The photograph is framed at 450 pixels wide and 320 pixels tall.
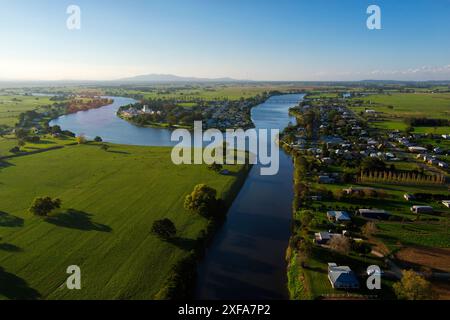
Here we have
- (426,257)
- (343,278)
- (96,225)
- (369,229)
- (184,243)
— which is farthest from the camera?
(96,225)

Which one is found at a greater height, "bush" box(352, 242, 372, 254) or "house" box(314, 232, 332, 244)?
"house" box(314, 232, 332, 244)

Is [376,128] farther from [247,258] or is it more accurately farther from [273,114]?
[247,258]

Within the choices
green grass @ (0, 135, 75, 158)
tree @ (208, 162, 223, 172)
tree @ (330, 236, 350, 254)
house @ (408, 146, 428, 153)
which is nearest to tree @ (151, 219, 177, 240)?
tree @ (330, 236, 350, 254)

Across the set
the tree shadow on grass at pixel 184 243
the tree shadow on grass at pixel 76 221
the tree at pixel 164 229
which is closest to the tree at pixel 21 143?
the tree shadow on grass at pixel 76 221

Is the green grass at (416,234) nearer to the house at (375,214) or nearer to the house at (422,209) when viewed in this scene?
the house at (375,214)

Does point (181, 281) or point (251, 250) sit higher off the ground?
point (181, 281)

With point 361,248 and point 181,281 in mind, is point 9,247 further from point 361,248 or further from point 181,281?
point 361,248

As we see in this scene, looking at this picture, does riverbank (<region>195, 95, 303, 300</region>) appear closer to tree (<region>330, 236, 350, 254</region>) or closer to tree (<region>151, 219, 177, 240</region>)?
tree (<region>151, 219, 177, 240</region>)

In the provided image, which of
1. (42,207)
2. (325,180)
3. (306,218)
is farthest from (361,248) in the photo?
(42,207)
